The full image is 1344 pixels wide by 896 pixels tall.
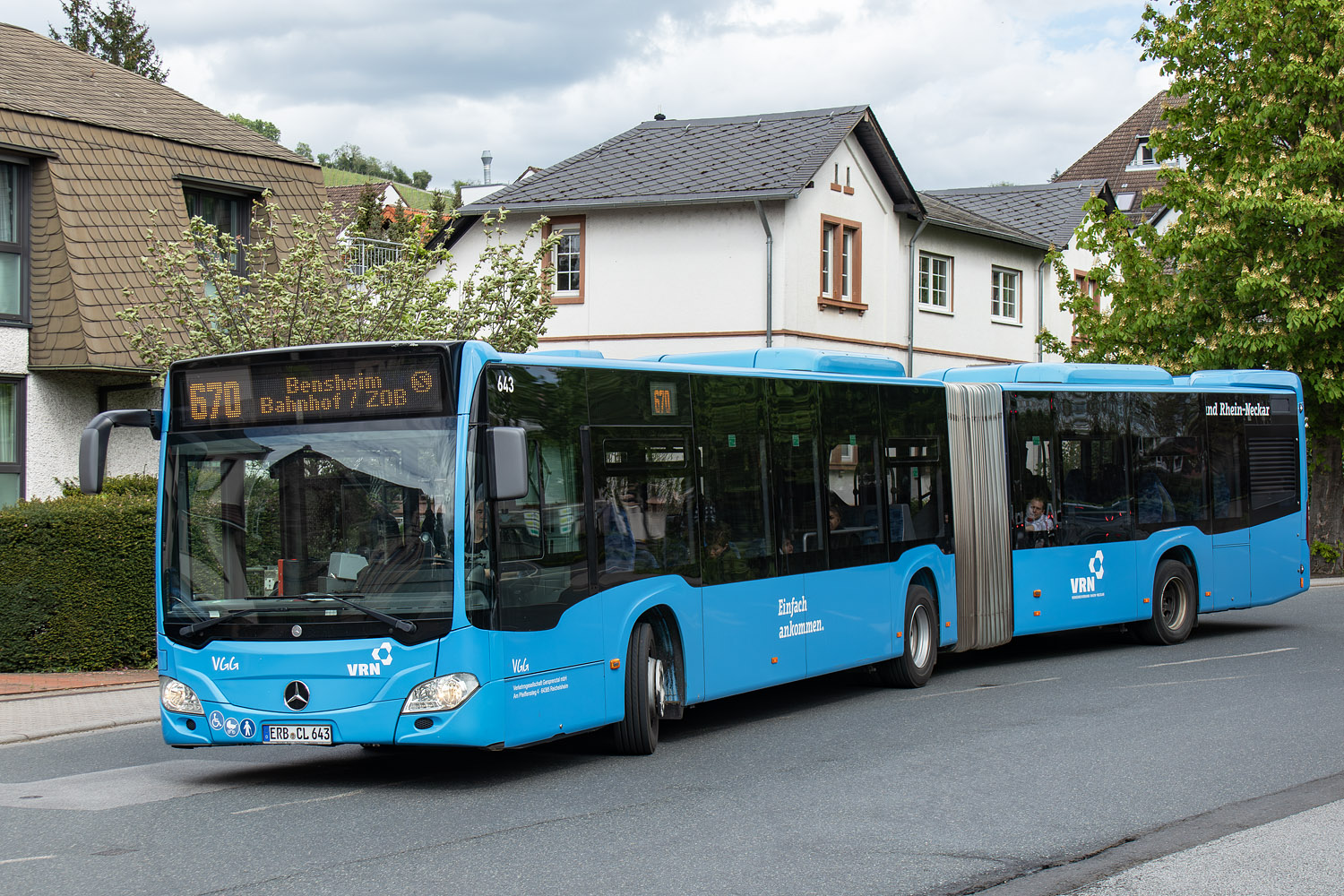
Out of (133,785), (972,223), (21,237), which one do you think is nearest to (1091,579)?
(133,785)

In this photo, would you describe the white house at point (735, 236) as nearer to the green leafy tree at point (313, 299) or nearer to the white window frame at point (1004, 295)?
the white window frame at point (1004, 295)

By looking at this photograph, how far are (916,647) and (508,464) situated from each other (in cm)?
675

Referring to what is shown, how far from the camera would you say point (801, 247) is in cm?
2906

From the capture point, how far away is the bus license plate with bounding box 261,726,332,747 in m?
8.73

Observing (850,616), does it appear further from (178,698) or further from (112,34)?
(112,34)

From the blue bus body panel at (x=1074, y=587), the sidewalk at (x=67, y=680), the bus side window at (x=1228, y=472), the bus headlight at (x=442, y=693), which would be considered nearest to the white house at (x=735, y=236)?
the bus side window at (x=1228, y=472)

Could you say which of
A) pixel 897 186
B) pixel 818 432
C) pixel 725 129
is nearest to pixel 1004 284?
pixel 897 186

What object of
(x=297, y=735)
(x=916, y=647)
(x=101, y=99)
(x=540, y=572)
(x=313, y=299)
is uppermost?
(x=101, y=99)

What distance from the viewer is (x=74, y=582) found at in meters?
14.5

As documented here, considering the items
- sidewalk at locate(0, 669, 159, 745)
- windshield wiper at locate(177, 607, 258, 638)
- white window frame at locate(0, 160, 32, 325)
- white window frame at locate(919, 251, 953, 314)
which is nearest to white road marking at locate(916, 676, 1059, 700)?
windshield wiper at locate(177, 607, 258, 638)

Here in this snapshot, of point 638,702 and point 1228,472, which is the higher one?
point 1228,472

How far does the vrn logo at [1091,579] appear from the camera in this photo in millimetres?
16297

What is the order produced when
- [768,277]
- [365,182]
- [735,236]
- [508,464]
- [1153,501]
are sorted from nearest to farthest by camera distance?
[508,464] < [1153,501] < [768,277] < [735,236] < [365,182]

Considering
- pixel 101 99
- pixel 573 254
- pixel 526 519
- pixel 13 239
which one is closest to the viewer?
pixel 526 519
